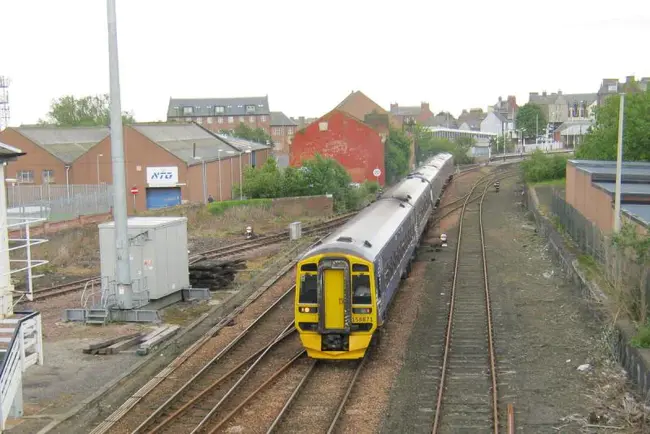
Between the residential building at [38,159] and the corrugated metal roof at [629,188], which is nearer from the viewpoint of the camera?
the corrugated metal roof at [629,188]

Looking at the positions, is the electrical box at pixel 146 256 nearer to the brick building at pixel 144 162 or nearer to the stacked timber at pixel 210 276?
the stacked timber at pixel 210 276

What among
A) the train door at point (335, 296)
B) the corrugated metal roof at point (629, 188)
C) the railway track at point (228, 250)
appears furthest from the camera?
the railway track at point (228, 250)

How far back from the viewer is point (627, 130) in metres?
35.4

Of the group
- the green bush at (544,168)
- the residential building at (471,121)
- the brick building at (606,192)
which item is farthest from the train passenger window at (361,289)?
the residential building at (471,121)

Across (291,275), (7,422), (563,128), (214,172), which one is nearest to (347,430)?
(7,422)

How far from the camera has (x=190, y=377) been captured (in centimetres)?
1441

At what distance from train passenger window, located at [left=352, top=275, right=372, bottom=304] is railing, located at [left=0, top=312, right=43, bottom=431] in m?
5.75

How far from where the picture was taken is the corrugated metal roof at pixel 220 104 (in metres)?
114

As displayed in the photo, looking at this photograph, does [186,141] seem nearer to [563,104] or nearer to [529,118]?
[529,118]

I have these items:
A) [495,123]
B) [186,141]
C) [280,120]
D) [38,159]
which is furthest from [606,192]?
[495,123]

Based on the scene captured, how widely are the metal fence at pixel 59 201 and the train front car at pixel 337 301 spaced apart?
62.8 feet

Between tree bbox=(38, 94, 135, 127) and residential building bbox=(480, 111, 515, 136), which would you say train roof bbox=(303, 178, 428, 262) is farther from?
residential building bbox=(480, 111, 515, 136)

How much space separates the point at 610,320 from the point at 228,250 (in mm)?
18115

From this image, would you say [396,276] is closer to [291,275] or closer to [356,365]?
[356,365]
